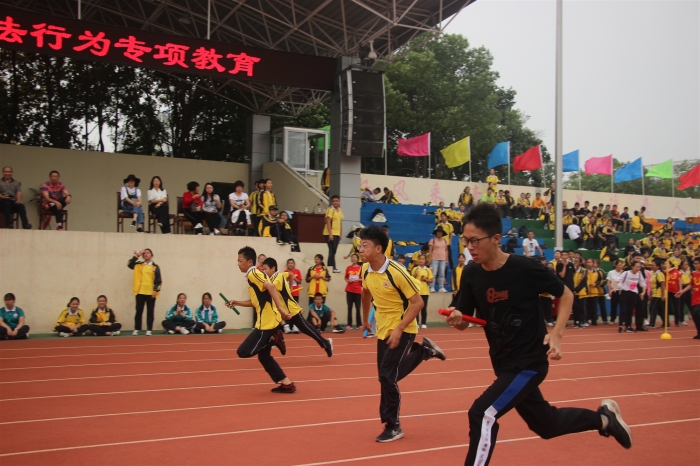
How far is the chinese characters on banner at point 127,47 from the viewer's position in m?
15.5

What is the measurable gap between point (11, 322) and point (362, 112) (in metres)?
10.1

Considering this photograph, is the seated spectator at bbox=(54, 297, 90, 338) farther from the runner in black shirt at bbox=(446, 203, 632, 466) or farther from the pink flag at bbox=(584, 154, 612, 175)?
the pink flag at bbox=(584, 154, 612, 175)

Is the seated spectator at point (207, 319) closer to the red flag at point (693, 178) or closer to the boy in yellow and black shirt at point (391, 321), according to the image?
the boy in yellow and black shirt at point (391, 321)

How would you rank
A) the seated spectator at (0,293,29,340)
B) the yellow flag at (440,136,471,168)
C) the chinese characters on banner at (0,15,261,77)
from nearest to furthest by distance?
the seated spectator at (0,293,29,340) → the chinese characters on banner at (0,15,261,77) → the yellow flag at (440,136,471,168)

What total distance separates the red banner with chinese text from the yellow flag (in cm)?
1179

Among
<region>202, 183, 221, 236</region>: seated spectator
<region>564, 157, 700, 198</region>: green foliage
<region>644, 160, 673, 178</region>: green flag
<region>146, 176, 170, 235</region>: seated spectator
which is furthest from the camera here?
<region>564, 157, 700, 198</region>: green foliage

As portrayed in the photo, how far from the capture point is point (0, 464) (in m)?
5.45

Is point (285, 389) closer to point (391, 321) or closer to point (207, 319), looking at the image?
point (391, 321)

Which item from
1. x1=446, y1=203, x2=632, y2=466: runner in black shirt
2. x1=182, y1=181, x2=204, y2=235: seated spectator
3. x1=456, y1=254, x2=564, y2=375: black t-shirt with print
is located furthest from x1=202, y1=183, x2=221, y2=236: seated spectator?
x1=456, y1=254, x2=564, y2=375: black t-shirt with print

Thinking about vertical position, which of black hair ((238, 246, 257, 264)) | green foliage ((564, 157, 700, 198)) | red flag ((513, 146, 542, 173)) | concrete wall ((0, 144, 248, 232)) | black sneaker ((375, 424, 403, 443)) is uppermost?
green foliage ((564, 157, 700, 198))

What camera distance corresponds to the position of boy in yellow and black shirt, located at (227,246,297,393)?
27.1 ft

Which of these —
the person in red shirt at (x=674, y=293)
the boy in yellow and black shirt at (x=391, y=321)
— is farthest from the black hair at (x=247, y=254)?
the person in red shirt at (x=674, y=293)

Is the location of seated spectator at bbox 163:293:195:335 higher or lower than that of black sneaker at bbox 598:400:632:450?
lower

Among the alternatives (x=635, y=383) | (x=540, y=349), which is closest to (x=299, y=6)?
(x=635, y=383)
